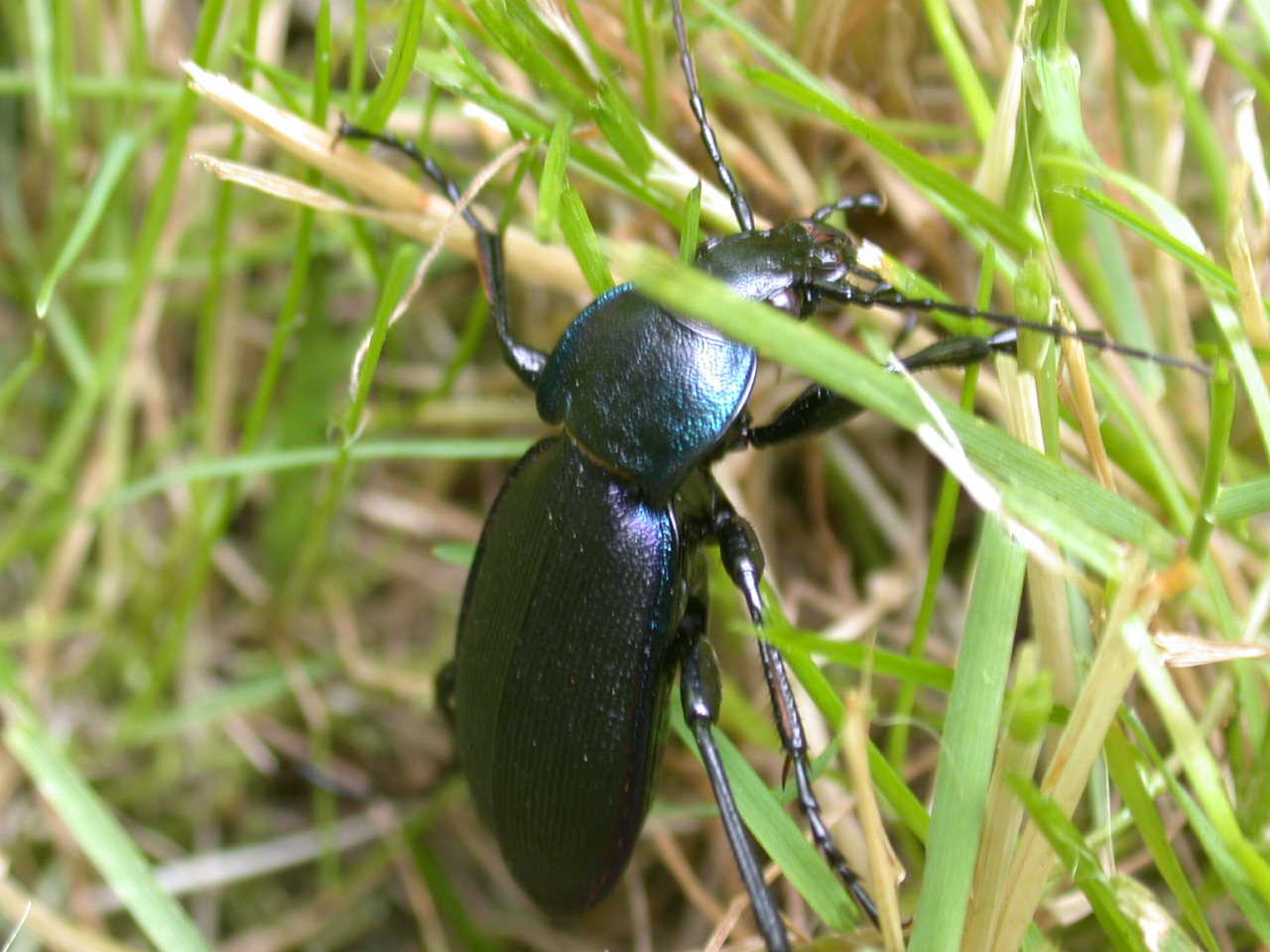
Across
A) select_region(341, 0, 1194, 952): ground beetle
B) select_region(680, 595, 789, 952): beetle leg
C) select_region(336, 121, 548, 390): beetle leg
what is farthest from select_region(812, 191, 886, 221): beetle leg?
select_region(680, 595, 789, 952): beetle leg

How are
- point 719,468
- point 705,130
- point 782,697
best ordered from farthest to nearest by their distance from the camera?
point 719,468 → point 705,130 → point 782,697

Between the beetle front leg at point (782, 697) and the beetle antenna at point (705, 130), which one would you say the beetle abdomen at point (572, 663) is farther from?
the beetle antenna at point (705, 130)

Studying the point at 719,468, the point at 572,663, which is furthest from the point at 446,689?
the point at 719,468

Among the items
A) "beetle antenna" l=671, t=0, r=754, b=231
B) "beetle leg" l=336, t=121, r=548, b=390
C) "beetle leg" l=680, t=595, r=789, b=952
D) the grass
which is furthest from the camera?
"beetle leg" l=336, t=121, r=548, b=390

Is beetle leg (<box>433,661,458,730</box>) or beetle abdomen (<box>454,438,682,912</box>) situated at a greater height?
beetle abdomen (<box>454,438,682,912</box>)

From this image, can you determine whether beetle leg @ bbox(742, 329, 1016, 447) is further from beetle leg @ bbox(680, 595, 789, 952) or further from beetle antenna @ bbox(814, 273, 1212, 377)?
beetle leg @ bbox(680, 595, 789, 952)

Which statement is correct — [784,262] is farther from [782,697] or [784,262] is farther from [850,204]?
[782,697]

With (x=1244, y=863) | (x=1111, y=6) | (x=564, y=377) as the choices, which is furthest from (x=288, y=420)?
(x=1244, y=863)

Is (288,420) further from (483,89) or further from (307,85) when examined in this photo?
(483,89)
